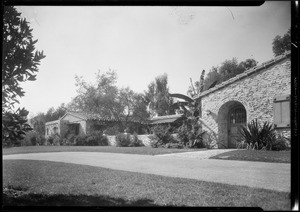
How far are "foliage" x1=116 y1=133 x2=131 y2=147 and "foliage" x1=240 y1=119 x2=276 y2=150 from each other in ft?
21.8

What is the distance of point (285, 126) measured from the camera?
897cm

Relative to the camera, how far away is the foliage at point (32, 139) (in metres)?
8.16

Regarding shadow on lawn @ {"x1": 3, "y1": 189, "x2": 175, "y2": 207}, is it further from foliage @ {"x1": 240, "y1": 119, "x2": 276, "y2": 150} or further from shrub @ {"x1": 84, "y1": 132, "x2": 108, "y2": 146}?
foliage @ {"x1": 240, "y1": 119, "x2": 276, "y2": 150}

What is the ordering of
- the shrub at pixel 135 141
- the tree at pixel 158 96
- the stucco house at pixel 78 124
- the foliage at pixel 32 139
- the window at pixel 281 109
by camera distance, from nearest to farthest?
the foliage at pixel 32 139, the window at pixel 281 109, the stucco house at pixel 78 124, the shrub at pixel 135 141, the tree at pixel 158 96

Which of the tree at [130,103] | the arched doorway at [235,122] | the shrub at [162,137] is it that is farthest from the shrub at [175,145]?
the tree at [130,103]

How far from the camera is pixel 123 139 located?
1411 cm

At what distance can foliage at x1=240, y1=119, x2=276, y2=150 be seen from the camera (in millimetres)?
9896

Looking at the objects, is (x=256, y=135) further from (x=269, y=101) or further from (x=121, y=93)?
(x=121, y=93)

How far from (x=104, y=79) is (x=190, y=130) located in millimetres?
5867

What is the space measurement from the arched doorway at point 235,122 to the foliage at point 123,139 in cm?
582

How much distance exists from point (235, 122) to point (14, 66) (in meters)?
11.1

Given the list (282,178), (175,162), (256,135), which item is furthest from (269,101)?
(282,178)

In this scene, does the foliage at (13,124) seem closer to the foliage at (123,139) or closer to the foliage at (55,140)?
the foliage at (55,140)

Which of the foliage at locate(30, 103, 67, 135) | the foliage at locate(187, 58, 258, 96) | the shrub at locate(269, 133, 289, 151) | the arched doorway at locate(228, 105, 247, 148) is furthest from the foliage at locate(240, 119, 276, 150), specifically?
the foliage at locate(187, 58, 258, 96)
